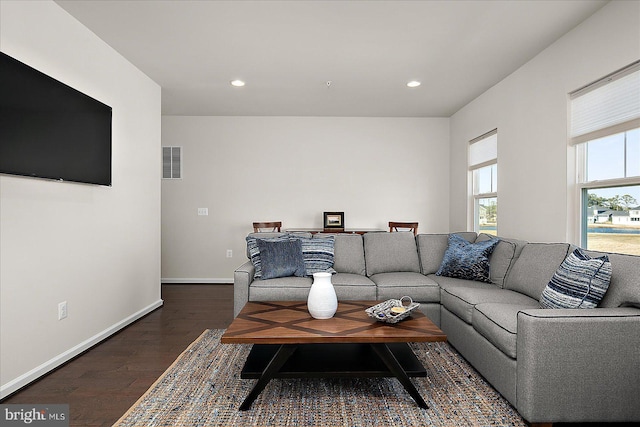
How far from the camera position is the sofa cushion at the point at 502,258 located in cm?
317

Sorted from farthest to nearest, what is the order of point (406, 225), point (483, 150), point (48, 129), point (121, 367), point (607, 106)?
A: point (406, 225)
point (483, 150)
point (607, 106)
point (121, 367)
point (48, 129)

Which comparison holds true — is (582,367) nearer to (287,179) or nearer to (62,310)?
(62,310)

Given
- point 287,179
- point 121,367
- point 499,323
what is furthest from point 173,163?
point 499,323

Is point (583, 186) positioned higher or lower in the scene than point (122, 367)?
higher

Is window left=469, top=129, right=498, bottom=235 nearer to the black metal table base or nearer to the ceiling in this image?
the ceiling

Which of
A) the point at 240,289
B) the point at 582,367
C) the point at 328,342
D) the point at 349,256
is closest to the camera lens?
the point at 582,367

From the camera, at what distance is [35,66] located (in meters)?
2.45

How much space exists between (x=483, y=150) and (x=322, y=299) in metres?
3.63

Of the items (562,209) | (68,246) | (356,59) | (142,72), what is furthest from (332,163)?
(68,246)

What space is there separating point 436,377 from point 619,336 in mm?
1061

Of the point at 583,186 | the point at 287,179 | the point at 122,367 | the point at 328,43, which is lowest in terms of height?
the point at 122,367

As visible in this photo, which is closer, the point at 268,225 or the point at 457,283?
the point at 457,283

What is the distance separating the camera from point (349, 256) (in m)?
3.80

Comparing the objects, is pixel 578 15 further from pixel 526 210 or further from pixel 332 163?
pixel 332 163
